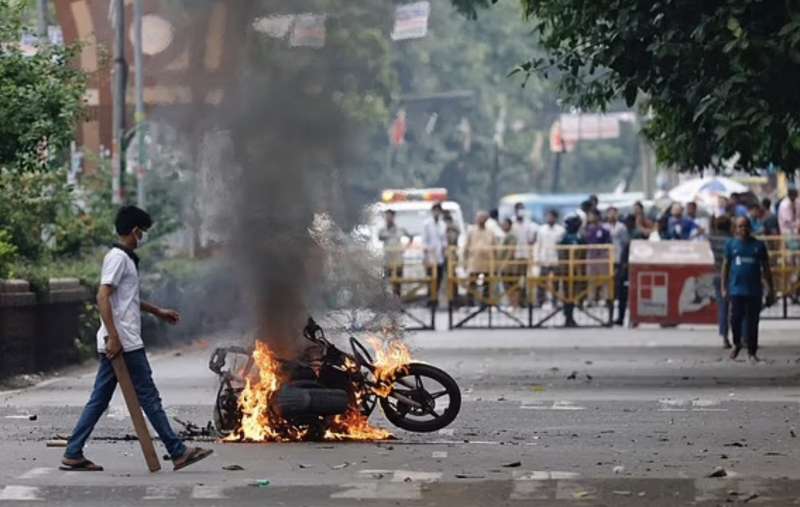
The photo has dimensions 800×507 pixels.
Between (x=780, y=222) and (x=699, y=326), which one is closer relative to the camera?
(x=699, y=326)

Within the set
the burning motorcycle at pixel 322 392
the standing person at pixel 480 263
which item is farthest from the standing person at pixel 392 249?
the burning motorcycle at pixel 322 392

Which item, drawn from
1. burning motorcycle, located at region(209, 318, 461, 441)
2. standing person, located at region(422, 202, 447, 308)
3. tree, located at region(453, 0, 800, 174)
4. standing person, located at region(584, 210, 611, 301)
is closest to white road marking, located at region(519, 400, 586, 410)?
tree, located at region(453, 0, 800, 174)

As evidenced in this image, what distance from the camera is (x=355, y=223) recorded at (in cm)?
1541

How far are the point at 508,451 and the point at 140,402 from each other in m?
2.69

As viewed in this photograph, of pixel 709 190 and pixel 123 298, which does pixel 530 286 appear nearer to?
pixel 709 190

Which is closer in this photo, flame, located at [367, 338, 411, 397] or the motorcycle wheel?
flame, located at [367, 338, 411, 397]

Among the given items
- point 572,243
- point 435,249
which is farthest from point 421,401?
point 572,243

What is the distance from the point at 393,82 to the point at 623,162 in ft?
253

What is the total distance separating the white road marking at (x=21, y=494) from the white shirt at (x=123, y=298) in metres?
1.08

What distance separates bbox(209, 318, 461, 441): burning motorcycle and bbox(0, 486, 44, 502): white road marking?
2.48m

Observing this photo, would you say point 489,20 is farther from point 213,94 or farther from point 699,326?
point 213,94

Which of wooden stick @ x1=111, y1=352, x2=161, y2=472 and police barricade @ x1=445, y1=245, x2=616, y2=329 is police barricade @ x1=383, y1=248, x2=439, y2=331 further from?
wooden stick @ x1=111, y1=352, x2=161, y2=472

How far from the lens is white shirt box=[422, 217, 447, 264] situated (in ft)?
107

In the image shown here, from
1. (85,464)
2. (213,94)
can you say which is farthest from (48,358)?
(85,464)
